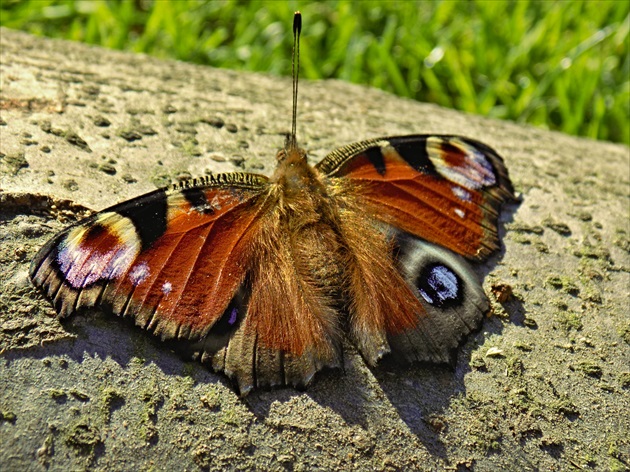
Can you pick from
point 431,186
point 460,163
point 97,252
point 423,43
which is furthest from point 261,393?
point 423,43

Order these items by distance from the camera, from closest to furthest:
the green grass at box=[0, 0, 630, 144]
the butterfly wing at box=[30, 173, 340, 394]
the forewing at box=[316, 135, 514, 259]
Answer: the butterfly wing at box=[30, 173, 340, 394]
the forewing at box=[316, 135, 514, 259]
the green grass at box=[0, 0, 630, 144]

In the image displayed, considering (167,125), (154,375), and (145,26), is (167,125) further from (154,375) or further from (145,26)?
(145,26)

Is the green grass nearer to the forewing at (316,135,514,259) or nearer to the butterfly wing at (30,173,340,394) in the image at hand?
the forewing at (316,135,514,259)

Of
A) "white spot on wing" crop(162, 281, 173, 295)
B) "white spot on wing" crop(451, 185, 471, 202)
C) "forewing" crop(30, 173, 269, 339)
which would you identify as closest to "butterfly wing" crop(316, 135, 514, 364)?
"white spot on wing" crop(451, 185, 471, 202)

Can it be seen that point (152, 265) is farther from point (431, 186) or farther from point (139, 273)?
point (431, 186)

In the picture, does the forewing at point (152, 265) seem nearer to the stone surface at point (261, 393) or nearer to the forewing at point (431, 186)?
the stone surface at point (261, 393)

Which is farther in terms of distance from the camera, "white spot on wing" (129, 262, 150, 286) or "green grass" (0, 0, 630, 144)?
"green grass" (0, 0, 630, 144)
